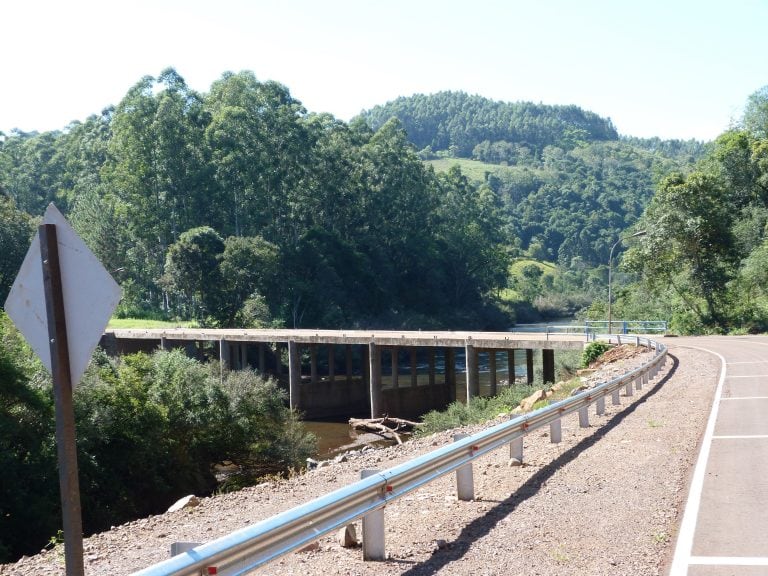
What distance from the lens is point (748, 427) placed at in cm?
1359

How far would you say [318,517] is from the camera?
5.88 m

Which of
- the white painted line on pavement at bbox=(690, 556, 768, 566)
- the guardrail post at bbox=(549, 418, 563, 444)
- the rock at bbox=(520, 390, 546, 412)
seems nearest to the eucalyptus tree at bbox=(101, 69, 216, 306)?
the rock at bbox=(520, 390, 546, 412)

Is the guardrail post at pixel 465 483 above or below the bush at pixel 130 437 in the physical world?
above

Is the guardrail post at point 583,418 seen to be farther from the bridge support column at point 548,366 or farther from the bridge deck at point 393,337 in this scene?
the bridge support column at point 548,366

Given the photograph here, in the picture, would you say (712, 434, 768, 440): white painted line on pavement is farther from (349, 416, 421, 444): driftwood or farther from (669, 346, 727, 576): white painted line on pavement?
(349, 416, 421, 444): driftwood

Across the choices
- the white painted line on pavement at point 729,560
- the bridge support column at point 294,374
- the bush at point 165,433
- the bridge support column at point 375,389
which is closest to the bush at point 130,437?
the bush at point 165,433

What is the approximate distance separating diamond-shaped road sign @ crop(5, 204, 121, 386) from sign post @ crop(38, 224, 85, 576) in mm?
25

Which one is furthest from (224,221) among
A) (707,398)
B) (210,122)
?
(707,398)

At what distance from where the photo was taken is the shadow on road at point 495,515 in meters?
6.48

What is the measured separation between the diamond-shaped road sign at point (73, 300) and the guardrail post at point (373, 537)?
3171 mm

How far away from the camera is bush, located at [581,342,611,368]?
35625 mm

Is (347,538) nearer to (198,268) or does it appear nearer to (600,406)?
(600,406)

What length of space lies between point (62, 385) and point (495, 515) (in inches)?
201

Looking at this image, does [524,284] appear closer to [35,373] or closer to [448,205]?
[448,205]
